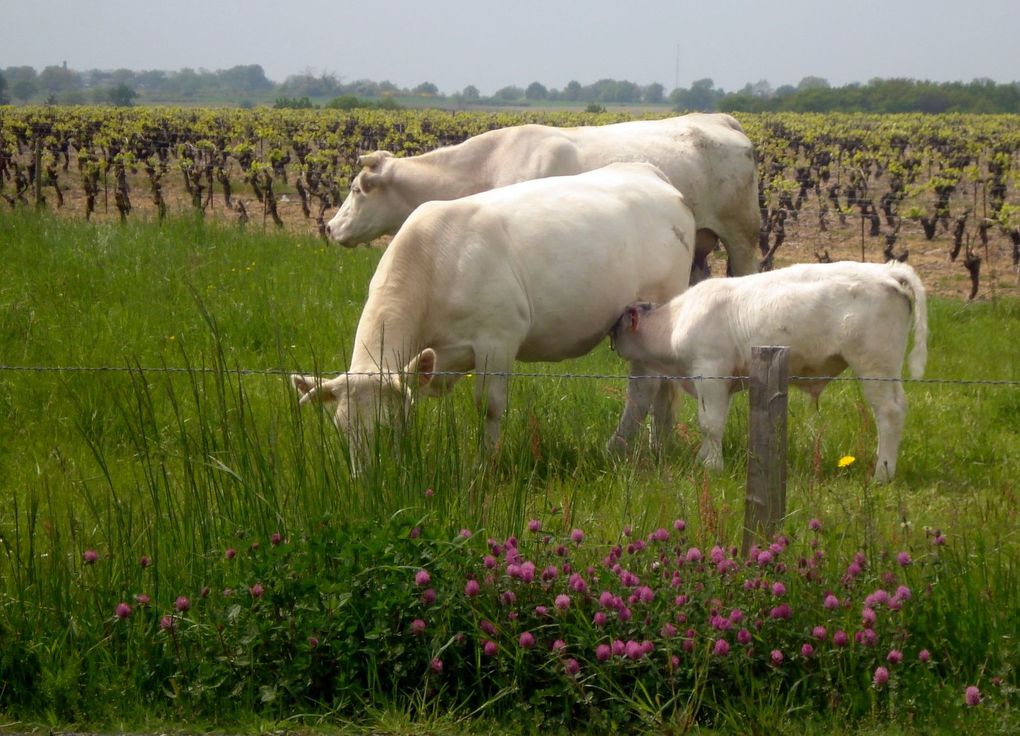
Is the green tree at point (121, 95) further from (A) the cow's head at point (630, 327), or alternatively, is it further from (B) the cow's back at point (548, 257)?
(A) the cow's head at point (630, 327)

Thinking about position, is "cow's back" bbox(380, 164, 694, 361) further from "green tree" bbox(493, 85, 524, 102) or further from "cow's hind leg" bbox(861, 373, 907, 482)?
"green tree" bbox(493, 85, 524, 102)

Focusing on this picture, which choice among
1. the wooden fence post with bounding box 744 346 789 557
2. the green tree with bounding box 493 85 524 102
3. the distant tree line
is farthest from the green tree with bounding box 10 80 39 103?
the wooden fence post with bounding box 744 346 789 557

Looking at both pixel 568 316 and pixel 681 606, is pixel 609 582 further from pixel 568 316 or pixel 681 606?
pixel 568 316

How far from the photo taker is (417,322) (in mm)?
7414

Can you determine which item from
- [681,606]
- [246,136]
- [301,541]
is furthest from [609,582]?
[246,136]

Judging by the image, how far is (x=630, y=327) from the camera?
8406mm

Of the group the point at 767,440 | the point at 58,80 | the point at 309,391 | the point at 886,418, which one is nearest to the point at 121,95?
the point at 58,80

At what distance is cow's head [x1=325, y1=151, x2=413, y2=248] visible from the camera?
11.6 meters

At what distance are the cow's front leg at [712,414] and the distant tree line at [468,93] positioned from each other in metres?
73.8

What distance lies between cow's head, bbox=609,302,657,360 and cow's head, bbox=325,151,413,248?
384 centimetres

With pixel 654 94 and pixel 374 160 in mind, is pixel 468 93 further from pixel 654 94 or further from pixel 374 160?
pixel 374 160

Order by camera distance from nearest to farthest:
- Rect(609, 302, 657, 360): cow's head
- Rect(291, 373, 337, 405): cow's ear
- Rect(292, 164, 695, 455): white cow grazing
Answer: Rect(291, 373, 337, 405): cow's ear
Rect(292, 164, 695, 455): white cow grazing
Rect(609, 302, 657, 360): cow's head

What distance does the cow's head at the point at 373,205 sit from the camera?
457 inches

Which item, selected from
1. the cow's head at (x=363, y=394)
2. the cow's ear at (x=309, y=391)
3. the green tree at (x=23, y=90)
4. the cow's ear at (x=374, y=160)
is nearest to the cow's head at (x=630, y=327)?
the cow's head at (x=363, y=394)
